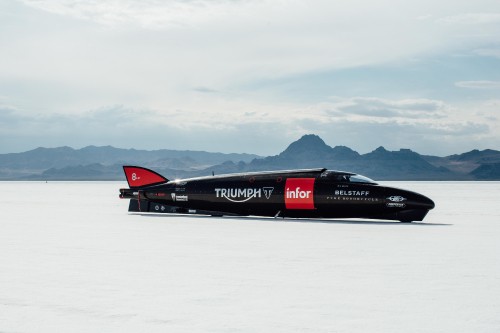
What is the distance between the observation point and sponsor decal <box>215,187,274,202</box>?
90.1ft

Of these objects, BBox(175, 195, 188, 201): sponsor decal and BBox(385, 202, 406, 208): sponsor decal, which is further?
BBox(175, 195, 188, 201): sponsor decal

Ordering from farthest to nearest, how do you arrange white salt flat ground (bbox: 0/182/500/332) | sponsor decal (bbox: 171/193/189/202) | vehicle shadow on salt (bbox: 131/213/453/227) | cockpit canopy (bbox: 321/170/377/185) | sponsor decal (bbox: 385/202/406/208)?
sponsor decal (bbox: 171/193/189/202) < cockpit canopy (bbox: 321/170/377/185) < vehicle shadow on salt (bbox: 131/213/453/227) < sponsor decal (bbox: 385/202/406/208) < white salt flat ground (bbox: 0/182/500/332)

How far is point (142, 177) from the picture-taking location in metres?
31.7

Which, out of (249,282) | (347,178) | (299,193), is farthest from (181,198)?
(249,282)

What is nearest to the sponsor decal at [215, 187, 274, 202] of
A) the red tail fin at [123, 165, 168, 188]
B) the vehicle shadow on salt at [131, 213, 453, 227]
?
the vehicle shadow on salt at [131, 213, 453, 227]

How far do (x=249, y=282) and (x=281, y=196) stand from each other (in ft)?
53.3

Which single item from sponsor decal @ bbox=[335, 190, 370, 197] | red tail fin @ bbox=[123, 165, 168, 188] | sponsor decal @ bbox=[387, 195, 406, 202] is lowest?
sponsor decal @ bbox=[387, 195, 406, 202]

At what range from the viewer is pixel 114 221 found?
2608cm

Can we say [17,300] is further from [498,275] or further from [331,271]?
[498,275]

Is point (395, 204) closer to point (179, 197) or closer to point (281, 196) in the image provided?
point (281, 196)

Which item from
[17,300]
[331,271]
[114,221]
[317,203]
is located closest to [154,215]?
[114,221]

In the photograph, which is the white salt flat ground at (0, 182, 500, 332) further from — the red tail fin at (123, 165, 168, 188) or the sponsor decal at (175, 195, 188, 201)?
the red tail fin at (123, 165, 168, 188)

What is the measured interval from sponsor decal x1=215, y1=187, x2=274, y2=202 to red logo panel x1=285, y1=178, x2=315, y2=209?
820 mm

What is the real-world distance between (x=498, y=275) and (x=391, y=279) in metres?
2.07
